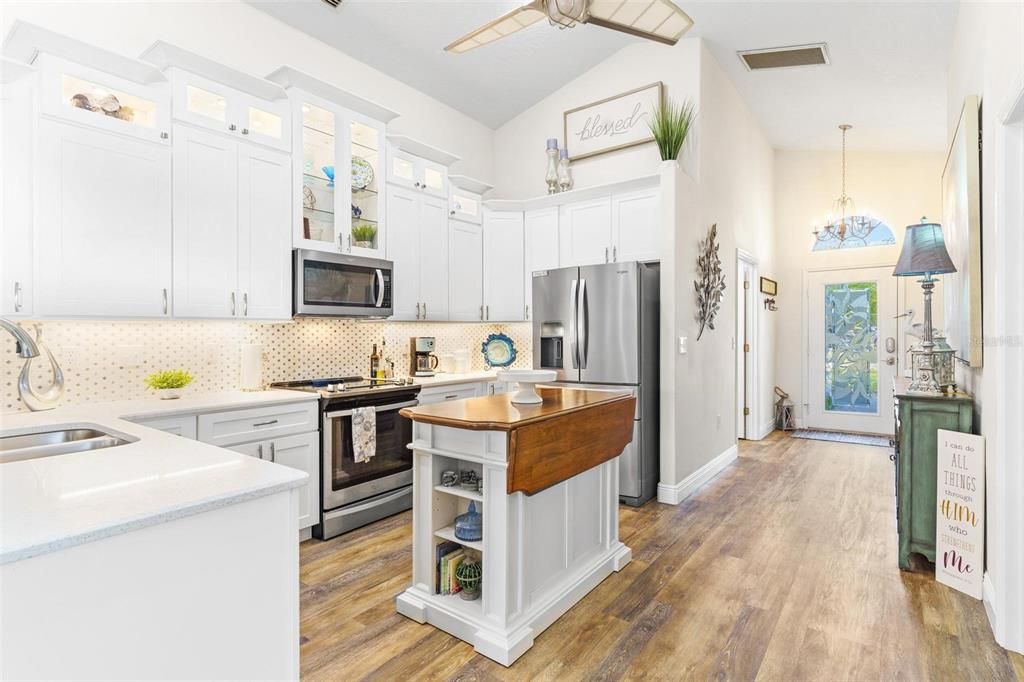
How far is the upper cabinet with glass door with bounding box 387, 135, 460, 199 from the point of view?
3.97 meters

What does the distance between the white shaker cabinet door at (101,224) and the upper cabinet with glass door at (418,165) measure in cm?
155

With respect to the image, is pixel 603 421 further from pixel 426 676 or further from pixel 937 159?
pixel 937 159

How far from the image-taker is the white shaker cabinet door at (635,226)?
4.12 m

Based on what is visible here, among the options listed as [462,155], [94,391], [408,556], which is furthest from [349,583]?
[462,155]

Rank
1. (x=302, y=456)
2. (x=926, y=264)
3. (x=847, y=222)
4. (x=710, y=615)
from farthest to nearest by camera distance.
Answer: (x=847, y=222), (x=302, y=456), (x=926, y=264), (x=710, y=615)

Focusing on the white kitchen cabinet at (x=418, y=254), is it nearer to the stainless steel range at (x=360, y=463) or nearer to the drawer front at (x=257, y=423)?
the stainless steel range at (x=360, y=463)

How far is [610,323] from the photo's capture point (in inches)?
155

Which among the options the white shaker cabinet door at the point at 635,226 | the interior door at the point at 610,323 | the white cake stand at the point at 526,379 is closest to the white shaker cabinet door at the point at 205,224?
the white cake stand at the point at 526,379

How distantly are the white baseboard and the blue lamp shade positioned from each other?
1980 millimetres

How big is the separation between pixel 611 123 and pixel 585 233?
1.00 meters

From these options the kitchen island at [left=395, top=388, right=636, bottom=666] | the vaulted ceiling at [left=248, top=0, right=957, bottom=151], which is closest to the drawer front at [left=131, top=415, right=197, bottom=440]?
the kitchen island at [left=395, top=388, right=636, bottom=666]

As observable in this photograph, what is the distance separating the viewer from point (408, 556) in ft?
9.68

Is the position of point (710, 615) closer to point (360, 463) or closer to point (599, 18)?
point (360, 463)

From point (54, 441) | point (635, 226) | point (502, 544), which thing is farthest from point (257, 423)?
point (635, 226)
